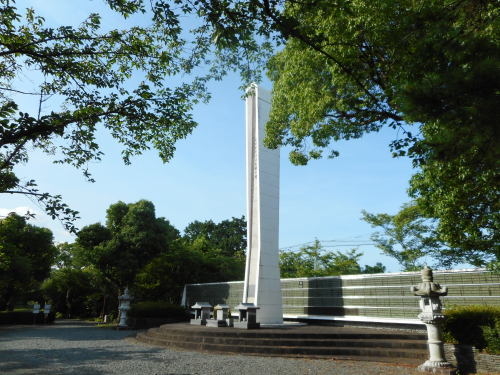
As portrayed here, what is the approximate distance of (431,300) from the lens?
7926 millimetres

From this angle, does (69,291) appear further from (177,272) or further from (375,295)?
(375,295)

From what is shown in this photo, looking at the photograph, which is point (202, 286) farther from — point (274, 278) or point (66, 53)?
point (66, 53)

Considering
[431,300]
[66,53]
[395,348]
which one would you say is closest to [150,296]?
[395,348]

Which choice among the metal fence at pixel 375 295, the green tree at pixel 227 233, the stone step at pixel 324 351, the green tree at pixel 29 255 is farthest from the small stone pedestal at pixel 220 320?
the green tree at pixel 227 233

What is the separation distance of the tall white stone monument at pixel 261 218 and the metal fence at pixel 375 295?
1.41m

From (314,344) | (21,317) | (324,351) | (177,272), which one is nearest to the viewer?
(324,351)

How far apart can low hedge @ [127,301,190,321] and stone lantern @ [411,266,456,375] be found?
1389 cm

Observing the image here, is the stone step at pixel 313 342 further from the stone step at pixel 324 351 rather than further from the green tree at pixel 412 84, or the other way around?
the green tree at pixel 412 84

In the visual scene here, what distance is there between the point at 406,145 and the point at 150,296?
19.6 meters

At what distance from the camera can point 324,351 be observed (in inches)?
374

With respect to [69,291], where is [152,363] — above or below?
below

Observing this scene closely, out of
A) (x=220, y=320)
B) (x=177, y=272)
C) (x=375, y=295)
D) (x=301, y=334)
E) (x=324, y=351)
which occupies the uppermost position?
(x=177, y=272)

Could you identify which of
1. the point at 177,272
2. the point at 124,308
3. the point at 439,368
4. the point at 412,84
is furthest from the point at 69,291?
the point at 412,84

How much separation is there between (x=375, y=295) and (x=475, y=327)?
487 centimetres
